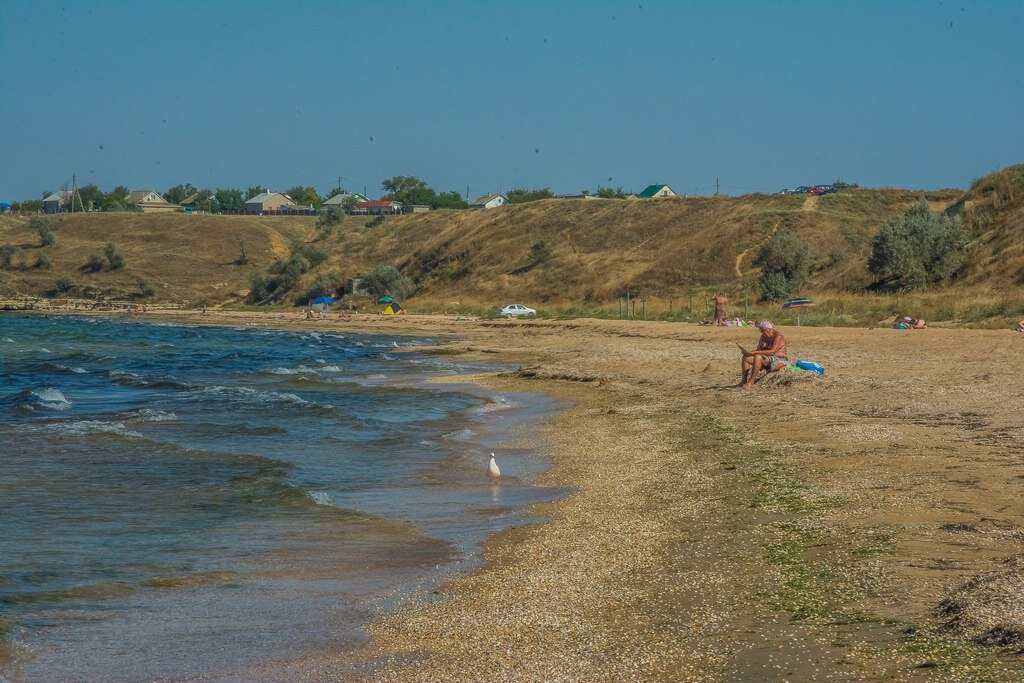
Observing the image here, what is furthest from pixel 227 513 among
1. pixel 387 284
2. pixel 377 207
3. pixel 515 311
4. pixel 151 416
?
pixel 377 207

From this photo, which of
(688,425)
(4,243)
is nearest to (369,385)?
(688,425)

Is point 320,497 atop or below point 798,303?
below

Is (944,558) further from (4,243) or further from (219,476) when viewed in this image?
(4,243)

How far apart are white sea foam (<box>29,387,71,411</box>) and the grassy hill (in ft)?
88.0

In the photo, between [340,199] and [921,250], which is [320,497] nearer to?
[921,250]

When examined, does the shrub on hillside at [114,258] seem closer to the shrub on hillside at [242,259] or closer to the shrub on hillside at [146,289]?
the shrub on hillside at [146,289]

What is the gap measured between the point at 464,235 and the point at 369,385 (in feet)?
238

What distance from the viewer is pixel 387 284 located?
8350 cm

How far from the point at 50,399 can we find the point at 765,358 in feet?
53.1

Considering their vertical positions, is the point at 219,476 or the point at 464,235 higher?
the point at 464,235

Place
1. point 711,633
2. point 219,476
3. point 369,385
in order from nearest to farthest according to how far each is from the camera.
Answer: point 711,633 → point 219,476 → point 369,385

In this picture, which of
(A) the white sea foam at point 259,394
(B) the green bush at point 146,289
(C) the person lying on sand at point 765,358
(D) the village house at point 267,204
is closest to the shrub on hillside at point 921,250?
(C) the person lying on sand at point 765,358

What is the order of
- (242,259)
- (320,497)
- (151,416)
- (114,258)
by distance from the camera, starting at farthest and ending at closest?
(242,259) < (114,258) < (151,416) < (320,497)

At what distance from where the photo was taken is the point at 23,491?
13.0m
